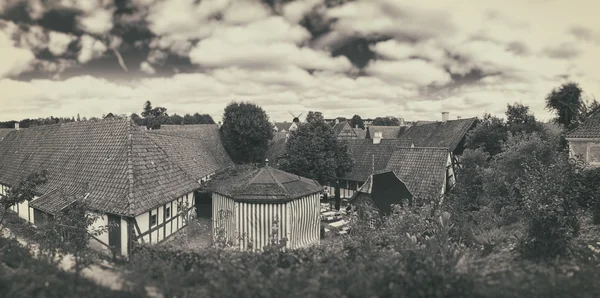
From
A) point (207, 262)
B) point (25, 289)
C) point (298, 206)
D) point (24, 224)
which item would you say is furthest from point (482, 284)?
point (24, 224)

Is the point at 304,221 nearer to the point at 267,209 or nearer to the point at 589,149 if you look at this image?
the point at 267,209

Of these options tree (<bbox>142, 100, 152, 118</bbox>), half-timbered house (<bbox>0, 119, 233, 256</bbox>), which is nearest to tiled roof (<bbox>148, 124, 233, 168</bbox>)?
half-timbered house (<bbox>0, 119, 233, 256</bbox>)

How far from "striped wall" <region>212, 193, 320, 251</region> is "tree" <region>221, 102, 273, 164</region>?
675 inches

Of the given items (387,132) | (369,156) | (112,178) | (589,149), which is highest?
(387,132)

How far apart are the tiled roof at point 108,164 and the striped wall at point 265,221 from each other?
2795mm

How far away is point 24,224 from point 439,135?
29.1m

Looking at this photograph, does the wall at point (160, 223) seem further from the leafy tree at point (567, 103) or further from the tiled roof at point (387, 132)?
the tiled roof at point (387, 132)

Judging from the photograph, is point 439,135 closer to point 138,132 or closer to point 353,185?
point 353,185

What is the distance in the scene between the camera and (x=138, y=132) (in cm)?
1616

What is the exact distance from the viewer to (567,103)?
24.5 meters

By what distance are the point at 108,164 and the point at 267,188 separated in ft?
25.0

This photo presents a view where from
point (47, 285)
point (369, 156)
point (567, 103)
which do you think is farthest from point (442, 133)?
point (47, 285)

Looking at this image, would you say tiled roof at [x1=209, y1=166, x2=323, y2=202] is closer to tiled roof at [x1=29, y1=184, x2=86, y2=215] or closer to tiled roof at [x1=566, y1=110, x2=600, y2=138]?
tiled roof at [x1=29, y1=184, x2=86, y2=215]

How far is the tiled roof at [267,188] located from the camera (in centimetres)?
1397
